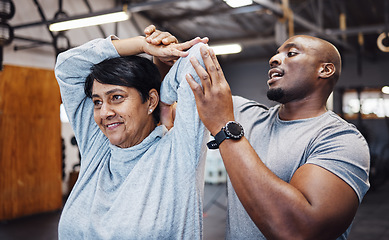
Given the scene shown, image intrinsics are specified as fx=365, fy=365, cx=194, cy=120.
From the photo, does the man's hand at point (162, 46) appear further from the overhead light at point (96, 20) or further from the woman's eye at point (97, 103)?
the overhead light at point (96, 20)

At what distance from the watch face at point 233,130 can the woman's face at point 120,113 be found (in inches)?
14.7

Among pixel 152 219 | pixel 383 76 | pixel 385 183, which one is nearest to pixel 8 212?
pixel 152 219

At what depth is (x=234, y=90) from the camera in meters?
14.6

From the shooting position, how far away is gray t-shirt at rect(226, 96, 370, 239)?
130 centimetres

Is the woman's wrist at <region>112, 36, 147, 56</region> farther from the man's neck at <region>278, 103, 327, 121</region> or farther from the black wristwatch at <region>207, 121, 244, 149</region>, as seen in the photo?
the man's neck at <region>278, 103, 327, 121</region>

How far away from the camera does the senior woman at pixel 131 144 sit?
4.12 ft

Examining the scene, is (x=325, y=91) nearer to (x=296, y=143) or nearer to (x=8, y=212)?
(x=296, y=143)

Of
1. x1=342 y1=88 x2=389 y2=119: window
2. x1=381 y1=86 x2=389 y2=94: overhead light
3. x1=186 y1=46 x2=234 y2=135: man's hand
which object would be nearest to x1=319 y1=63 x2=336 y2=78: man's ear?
x1=186 y1=46 x2=234 y2=135: man's hand

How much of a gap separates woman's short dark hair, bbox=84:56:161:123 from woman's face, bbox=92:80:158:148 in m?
0.02

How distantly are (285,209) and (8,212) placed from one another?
574cm

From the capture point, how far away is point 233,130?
49.1 inches

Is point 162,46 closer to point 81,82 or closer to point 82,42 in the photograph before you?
point 81,82

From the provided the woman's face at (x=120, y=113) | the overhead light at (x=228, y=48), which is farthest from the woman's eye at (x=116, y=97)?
the overhead light at (x=228, y=48)

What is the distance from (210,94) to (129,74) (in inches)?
13.8
